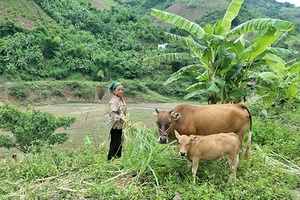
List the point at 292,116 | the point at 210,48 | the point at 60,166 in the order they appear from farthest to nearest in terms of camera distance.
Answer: the point at 292,116 → the point at 210,48 → the point at 60,166

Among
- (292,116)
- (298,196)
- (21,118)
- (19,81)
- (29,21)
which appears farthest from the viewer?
(29,21)

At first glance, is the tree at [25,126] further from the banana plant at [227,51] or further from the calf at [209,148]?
the calf at [209,148]

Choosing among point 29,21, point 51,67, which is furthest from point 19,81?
point 29,21

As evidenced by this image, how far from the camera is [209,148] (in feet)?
14.4

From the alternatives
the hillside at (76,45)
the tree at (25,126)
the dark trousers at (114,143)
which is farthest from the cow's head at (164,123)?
the hillside at (76,45)

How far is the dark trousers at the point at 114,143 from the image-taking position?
5.40 metres

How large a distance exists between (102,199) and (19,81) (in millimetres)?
35162

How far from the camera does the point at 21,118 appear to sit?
14266mm

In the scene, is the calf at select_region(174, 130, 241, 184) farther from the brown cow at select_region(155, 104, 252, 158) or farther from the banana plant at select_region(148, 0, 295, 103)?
the banana plant at select_region(148, 0, 295, 103)

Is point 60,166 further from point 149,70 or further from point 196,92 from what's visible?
point 149,70

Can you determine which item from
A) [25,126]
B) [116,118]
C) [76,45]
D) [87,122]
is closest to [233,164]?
[116,118]

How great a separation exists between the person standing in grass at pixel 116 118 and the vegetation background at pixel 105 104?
0.81ft

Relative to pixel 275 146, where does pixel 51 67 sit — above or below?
below

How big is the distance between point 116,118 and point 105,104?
30.9 meters
